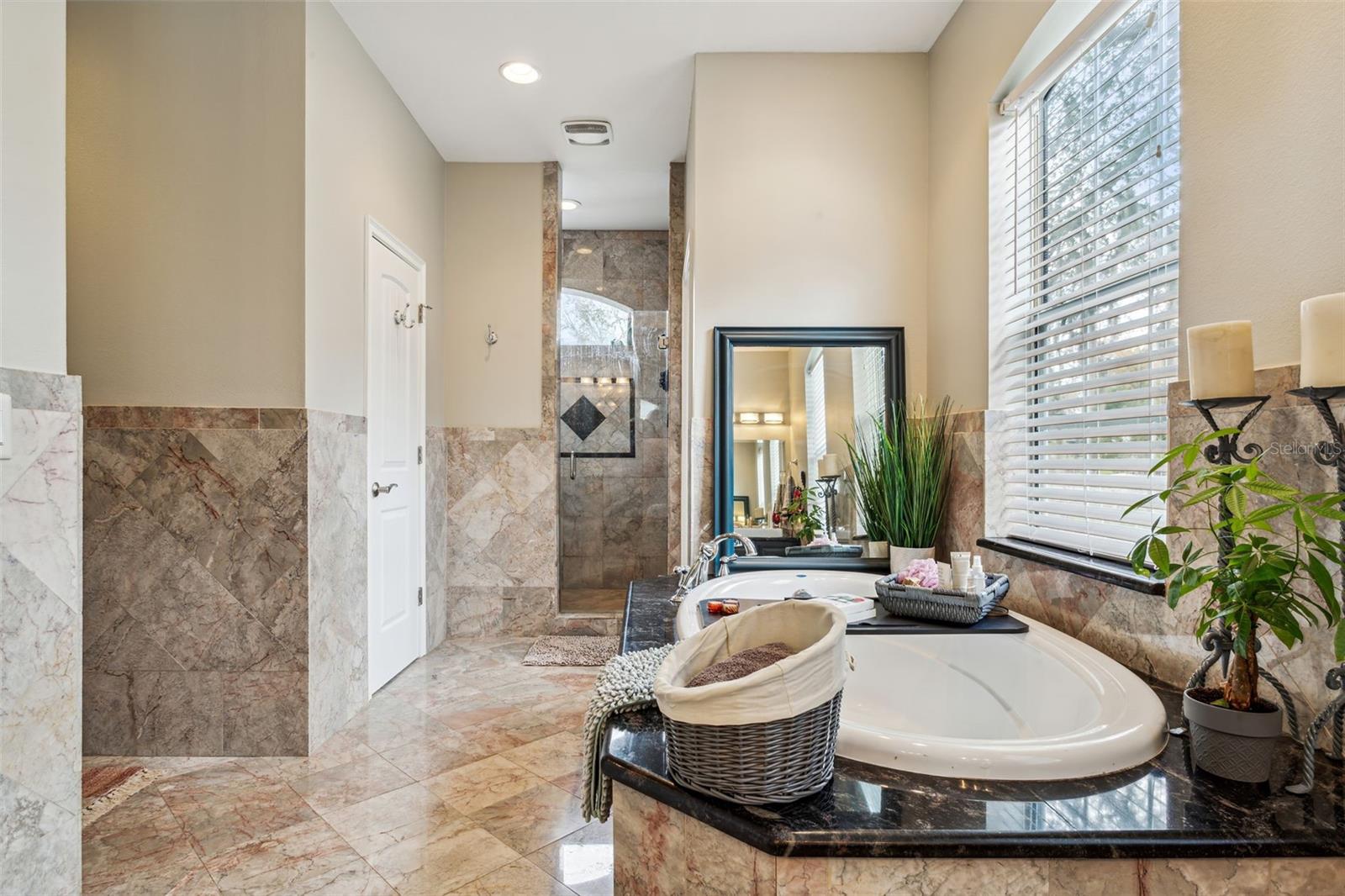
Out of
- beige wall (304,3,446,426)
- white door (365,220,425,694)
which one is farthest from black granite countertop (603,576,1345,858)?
white door (365,220,425,694)

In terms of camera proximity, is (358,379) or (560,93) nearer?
(358,379)

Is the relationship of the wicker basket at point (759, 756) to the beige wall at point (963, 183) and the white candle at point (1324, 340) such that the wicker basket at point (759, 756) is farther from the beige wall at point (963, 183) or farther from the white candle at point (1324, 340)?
the beige wall at point (963, 183)

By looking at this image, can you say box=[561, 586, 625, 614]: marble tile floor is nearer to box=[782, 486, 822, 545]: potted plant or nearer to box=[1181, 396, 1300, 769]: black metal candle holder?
box=[782, 486, 822, 545]: potted plant

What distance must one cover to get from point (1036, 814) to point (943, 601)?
0.96 meters

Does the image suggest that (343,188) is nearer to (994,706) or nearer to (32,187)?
(32,187)

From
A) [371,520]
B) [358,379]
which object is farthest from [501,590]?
[358,379]

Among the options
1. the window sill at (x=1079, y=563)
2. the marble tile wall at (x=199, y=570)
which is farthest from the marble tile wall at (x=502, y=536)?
the window sill at (x=1079, y=563)

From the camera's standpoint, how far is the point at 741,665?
1125 mm

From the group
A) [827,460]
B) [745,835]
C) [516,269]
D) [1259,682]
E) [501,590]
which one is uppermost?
[516,269]

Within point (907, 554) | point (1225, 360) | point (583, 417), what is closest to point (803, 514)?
point (907, 554)

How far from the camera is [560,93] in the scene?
327cm

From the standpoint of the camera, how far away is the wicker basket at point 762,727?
960 mm

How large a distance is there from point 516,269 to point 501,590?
181cm

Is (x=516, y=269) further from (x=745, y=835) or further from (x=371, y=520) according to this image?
(x=745, y=835)
